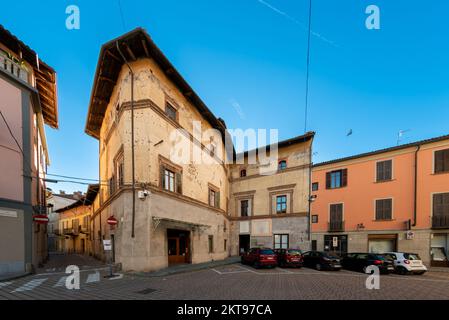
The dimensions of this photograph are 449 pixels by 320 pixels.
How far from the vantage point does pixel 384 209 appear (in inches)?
824

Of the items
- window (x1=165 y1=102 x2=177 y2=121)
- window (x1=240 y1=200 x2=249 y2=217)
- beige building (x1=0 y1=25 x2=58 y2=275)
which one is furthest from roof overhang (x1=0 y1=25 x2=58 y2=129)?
window (x1=240 y1=200 x2=249 y2=217)

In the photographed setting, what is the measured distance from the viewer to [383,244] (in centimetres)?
2091

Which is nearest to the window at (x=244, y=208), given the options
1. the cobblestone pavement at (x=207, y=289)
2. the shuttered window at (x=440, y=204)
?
the cobblestone pavement at (x=207, y=289)

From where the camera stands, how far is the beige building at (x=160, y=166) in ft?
43.5

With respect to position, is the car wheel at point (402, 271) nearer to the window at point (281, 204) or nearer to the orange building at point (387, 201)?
the orange building at point (387, 201)

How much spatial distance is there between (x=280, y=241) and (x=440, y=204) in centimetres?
1389

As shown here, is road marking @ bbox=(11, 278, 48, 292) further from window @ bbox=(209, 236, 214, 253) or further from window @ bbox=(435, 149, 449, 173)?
window @ bbox=(435, 149, 449, 173)

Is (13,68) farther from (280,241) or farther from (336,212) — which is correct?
(336,212)

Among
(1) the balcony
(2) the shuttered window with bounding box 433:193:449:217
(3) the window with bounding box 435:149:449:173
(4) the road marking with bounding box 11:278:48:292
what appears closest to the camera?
(4) the road marking with bounding box 11:278:48:292

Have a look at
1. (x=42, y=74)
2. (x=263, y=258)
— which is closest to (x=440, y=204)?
(x=263, y=258)

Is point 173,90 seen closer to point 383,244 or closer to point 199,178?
point 199,178

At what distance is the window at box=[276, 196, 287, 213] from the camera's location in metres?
25.0

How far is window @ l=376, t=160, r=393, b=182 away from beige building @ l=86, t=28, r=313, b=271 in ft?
20.7

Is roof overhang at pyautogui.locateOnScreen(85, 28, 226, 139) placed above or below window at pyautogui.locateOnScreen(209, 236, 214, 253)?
above
